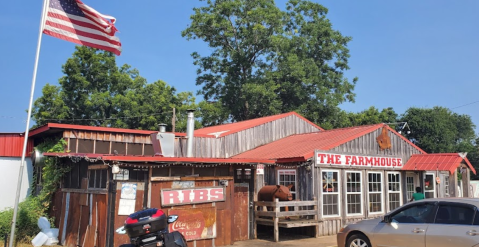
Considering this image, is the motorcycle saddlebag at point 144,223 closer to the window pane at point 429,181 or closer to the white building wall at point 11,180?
the white building wall at point 11,180

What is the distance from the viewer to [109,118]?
116 feet

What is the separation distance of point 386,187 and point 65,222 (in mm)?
12318

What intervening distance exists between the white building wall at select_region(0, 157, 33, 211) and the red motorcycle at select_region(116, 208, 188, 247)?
11840 millimetres

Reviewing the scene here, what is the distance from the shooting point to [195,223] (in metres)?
12.8

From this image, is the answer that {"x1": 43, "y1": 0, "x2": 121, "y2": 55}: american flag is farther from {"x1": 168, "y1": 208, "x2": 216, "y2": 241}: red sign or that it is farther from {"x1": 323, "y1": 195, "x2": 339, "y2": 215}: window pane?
{"x1": 323, "y1": 195, "x2": 339, "y2": 215}: window pane

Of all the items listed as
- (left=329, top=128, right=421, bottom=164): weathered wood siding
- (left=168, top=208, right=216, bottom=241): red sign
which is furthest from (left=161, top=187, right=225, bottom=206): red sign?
(left=329, top=128, right=421, bottom=164): weathered wood siding

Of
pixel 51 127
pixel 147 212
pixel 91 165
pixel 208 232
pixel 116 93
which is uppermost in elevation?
pixel 116 93

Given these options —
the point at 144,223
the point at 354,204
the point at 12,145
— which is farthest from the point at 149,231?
the point at 12,145

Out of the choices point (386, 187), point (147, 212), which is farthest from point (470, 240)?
point (386, 187)

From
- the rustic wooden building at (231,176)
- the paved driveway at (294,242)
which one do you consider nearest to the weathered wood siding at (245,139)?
the rustic wooden building at (231,176)

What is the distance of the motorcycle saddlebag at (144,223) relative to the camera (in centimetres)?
755

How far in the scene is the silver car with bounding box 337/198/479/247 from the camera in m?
8.77

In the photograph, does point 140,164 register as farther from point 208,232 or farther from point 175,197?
point 208,232

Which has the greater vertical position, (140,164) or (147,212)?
(140,164)
